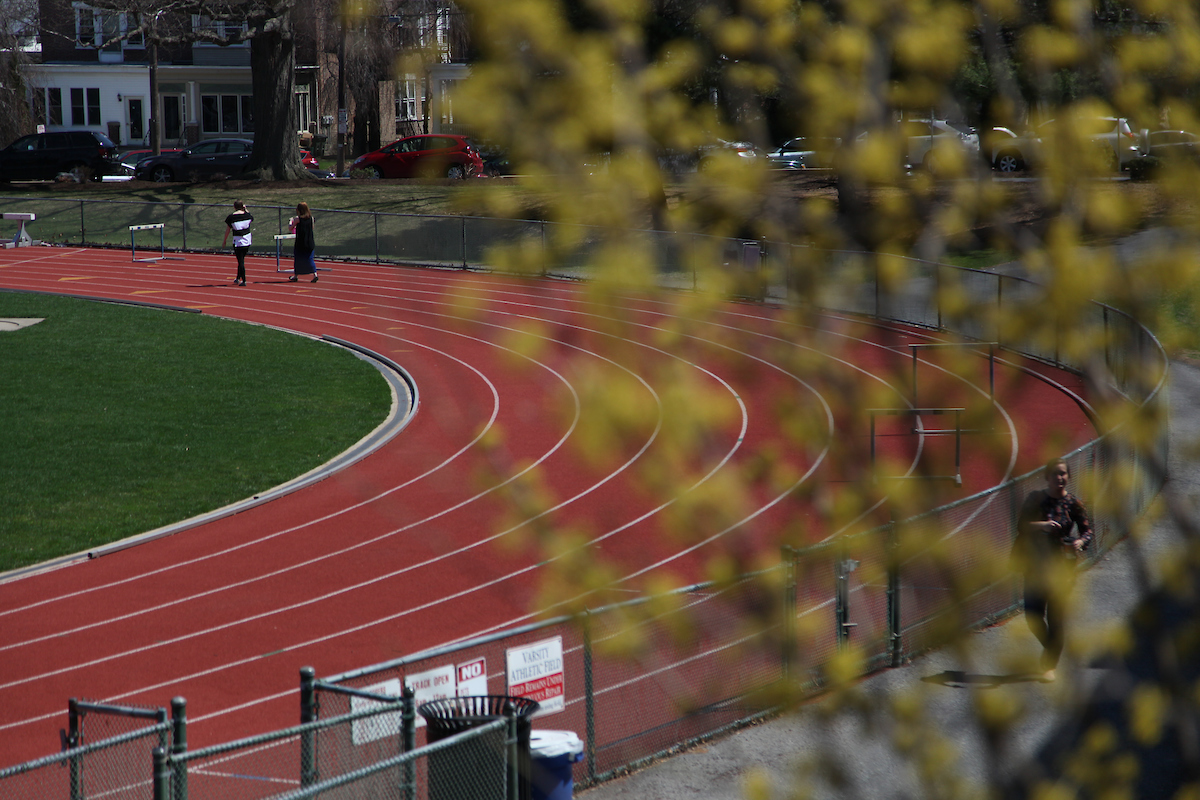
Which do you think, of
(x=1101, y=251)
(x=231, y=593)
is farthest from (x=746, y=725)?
(x=1101, y=251)

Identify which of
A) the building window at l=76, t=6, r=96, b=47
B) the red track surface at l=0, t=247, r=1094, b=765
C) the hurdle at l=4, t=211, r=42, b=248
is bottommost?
the red track surface at l=0, t=247, r=1094, b=765

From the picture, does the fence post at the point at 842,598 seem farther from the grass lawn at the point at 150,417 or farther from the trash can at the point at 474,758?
the grass lawn at the point at 150,417

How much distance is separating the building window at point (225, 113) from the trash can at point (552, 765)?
67.1 meters

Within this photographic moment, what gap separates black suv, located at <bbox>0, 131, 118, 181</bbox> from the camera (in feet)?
141

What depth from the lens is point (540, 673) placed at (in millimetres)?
7664

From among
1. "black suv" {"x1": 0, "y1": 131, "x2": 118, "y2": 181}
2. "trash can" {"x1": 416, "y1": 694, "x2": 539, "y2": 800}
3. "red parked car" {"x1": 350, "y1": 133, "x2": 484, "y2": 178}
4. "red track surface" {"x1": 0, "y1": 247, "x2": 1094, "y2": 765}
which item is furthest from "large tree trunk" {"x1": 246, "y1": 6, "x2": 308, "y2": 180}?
"trash can" {"x1": 416, "y1": 694, "x2": 539, "y2": 800}

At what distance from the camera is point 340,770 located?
21.4 ft

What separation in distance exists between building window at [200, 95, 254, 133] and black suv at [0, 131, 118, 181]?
2577 cm

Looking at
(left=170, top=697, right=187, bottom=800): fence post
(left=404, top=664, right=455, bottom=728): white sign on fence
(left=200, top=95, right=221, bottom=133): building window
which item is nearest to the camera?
Answer: (left=170, top=697, right=187, bottom=800): fence post

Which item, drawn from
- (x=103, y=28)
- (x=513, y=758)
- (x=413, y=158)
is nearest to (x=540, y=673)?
(x=513, y=758)

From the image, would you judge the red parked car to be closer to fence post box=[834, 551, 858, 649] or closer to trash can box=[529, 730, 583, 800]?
fence post box=[834, 551, 858, 649]

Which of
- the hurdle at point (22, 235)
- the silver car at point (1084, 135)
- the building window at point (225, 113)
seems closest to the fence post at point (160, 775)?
the silver car at point (1084, 135)

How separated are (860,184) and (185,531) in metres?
11.4

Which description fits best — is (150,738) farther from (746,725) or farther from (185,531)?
(185,531)
